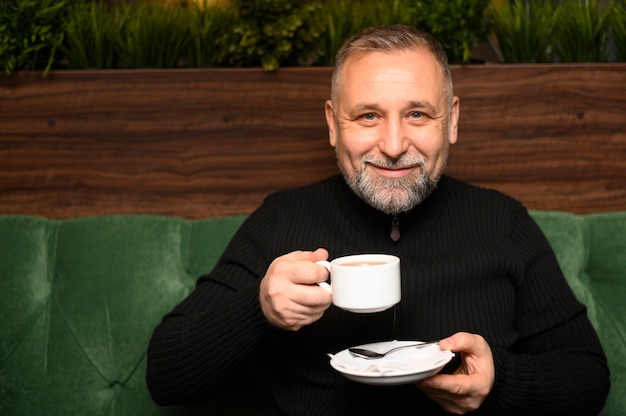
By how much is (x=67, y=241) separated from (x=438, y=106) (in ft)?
2.97

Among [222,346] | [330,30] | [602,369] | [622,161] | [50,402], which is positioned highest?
[330,30]

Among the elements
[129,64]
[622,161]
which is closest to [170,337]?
[129,64]

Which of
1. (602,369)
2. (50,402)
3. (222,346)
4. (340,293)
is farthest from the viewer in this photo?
(50,402)

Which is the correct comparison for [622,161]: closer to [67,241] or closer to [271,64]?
[271,64]

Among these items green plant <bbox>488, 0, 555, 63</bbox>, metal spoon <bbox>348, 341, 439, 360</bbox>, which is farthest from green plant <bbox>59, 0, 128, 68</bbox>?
metal spoon <bbox>348, 341, 439, 360</bbox>

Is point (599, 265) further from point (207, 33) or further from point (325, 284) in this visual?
point (207, 33)

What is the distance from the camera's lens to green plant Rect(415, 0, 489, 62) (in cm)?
173

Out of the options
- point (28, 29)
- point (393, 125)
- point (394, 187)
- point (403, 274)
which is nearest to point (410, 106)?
point (393, 125)

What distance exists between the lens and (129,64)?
1820 mm

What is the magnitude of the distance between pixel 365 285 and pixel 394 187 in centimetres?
44

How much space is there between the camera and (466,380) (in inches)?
44.9

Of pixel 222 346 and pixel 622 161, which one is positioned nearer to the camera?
pixel 222 346

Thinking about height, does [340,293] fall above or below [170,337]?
above

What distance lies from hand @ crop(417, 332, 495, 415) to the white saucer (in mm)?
42
